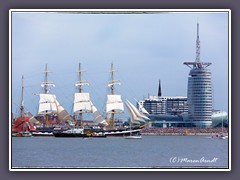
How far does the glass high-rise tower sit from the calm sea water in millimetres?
321

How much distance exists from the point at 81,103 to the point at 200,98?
81.5 inches

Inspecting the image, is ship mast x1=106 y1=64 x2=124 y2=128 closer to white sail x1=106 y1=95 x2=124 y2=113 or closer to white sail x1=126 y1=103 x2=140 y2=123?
white sail x1=106 y1=95 x2=124 y2=113

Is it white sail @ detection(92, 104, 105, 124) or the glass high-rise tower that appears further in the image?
white sail @ detection(92, 104, 105, 124)

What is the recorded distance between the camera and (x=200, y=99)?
12.8 m

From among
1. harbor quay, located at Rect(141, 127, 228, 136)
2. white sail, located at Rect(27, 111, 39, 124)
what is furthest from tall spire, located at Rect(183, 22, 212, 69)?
white sail, located at Rect(27, 111, 39, 124)

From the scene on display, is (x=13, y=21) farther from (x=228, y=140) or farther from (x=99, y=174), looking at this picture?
(x=228, y=140)

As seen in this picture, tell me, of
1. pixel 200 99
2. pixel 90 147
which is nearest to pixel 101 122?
pixel 90 147

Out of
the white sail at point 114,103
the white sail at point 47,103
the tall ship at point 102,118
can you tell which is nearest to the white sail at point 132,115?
the tall ship at point 102,118

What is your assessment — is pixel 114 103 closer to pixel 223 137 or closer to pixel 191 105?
pixel 191 105

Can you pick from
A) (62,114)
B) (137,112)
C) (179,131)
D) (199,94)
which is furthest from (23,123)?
(199,94)

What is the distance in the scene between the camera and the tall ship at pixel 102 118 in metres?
12.7

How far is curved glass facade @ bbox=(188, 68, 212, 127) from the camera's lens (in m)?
12.5

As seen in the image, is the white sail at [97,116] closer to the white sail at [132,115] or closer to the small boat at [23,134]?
the white sail at [132,115]
